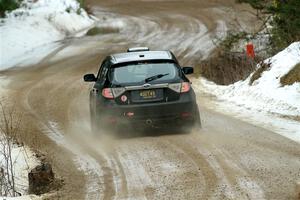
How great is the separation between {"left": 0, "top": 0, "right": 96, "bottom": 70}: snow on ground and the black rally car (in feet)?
43.0

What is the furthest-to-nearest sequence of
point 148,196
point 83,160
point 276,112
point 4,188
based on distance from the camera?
point 276,112 < point 83,160 < point 4,188 < point 148,196

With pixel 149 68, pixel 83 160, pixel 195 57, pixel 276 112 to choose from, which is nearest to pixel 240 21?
pixel 195 57

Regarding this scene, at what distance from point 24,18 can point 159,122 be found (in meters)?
21.9

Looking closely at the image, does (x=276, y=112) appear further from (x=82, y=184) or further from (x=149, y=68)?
(x=82, y=184)

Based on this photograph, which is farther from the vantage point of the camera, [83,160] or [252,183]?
[83,160]

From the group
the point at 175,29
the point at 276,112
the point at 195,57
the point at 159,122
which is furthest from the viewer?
the point at 175,29

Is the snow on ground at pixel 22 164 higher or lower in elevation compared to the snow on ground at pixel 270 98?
higher

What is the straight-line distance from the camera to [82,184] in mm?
9773

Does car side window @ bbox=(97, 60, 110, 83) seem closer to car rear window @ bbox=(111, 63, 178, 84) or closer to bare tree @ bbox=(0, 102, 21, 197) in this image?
car rear window @ bbox=(111, 63, 178, 84)

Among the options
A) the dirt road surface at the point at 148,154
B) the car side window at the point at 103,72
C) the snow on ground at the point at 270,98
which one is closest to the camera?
the dirt road surface at the point at 148,154

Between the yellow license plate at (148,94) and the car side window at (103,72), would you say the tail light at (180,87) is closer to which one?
the yellow license plate at (148,94)

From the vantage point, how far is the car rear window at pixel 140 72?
12992mm

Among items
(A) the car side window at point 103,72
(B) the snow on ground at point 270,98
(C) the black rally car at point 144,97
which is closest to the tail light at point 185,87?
(C) the black rally car at point 144,97

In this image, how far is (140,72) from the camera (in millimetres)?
13141
